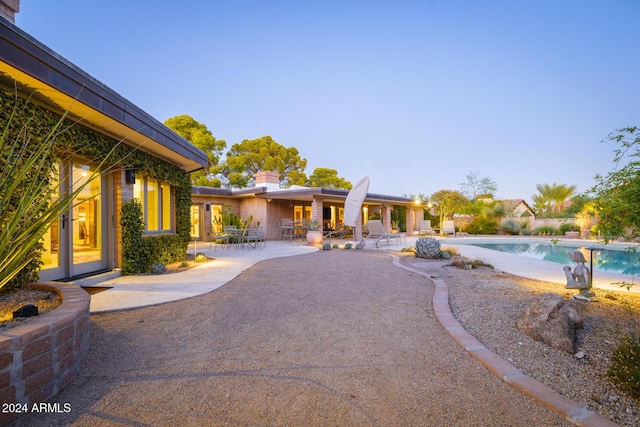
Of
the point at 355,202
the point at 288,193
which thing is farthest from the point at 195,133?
the point at 355,202

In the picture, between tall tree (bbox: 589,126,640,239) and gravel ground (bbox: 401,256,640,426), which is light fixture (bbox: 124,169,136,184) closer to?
gravel ground (bbox: 401,256,640,426)

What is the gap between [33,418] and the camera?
5.10 ft

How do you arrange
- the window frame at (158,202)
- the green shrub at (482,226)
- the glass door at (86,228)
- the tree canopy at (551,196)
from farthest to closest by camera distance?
the tree canopy at (551,196) < the green shrub at (482,226) < the window frame at (158,202) < the glass door at (86,228)

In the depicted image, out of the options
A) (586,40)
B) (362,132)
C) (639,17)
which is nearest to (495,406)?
(639,17)

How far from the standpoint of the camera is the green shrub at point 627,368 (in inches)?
67.3

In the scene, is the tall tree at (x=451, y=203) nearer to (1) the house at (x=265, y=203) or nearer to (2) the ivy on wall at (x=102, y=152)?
(1) the house at (x=265, y=203)

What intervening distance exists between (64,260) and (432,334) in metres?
5.36

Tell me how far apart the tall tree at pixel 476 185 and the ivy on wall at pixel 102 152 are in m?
25.2

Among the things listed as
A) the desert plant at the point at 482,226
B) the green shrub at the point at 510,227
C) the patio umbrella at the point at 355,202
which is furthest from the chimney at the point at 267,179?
the green shrub at the point at 510,227

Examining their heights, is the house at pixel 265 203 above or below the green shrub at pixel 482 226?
above

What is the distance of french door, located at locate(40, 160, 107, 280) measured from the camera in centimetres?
435

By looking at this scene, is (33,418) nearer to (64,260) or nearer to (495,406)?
(495,406)

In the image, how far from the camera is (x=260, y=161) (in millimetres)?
24891

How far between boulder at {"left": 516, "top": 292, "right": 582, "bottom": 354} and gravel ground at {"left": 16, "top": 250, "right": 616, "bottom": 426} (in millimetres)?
159
